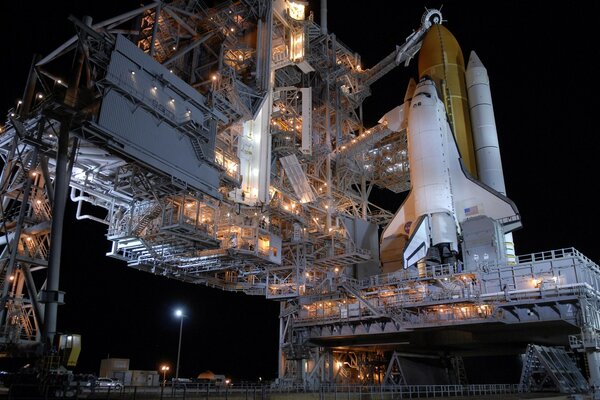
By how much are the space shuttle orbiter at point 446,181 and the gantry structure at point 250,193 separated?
189 centimetres

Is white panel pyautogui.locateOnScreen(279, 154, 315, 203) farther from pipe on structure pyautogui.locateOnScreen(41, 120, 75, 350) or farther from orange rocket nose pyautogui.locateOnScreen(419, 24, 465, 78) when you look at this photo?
pipe on structure pyautogui.locateOnScreen(41, 120, 75, 350)

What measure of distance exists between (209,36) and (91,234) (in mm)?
36859

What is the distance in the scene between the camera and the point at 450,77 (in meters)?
39.9

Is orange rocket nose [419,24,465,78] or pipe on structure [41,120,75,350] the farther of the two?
orange rocket nose [419,24,465,78]

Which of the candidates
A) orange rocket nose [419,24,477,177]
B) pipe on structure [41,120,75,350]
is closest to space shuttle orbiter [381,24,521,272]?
orange rocket nose [419,24,477,177]

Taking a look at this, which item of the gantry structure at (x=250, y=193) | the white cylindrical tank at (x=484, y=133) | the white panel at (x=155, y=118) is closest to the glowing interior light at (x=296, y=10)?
the gantry structure at (x=250, y=193)

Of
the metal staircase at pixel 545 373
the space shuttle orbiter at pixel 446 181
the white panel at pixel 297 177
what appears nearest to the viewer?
the metal staircase at pixel 545 373

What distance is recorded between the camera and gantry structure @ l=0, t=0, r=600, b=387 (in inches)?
974

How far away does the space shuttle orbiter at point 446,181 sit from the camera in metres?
32.2

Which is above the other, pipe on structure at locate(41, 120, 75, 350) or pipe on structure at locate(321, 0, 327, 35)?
pipe on structure at locate(321, 0, 327, 35)

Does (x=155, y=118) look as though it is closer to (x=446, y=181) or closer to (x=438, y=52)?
(x=446, y=181)

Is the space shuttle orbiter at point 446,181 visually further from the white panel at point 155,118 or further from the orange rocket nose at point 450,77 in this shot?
the white panel at point 155,118

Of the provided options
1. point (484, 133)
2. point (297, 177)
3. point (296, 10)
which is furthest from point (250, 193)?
point (484, 133)

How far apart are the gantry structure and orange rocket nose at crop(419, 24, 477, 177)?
3.34 m
